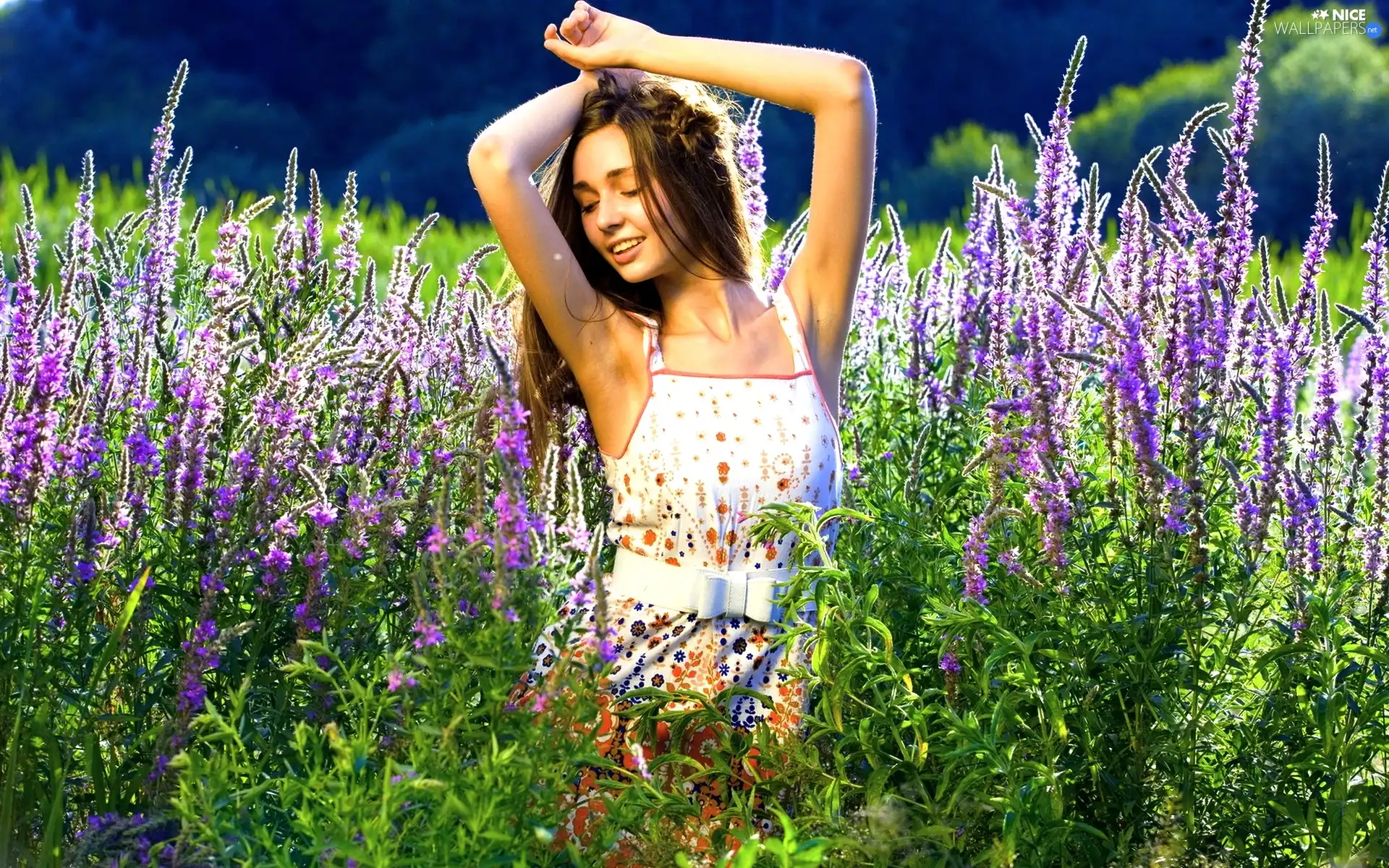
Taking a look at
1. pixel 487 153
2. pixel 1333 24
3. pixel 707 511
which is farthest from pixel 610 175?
pixel 1333 24

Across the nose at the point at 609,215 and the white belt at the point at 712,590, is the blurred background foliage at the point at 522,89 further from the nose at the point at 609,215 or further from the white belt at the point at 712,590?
the white belt at the point at 712,590

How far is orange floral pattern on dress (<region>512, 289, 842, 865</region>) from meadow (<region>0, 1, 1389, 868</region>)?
0.12m

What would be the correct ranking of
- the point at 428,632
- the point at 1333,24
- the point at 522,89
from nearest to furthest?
the point at 428,632 < the point at 1333,24 < the point at 522,89

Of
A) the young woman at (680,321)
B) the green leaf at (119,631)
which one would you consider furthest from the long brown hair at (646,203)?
the green leaf at (119,631)

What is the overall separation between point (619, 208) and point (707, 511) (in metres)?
0.64

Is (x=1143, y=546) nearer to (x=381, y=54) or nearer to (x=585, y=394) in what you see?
(x=585, y=394)

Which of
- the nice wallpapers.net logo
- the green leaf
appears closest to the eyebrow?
the green leaf

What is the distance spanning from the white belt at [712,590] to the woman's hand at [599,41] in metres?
1.02

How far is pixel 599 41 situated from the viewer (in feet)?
10.2

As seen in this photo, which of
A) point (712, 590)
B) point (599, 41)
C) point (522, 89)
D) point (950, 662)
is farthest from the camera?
point (522, 89)

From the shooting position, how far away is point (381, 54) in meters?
13.3

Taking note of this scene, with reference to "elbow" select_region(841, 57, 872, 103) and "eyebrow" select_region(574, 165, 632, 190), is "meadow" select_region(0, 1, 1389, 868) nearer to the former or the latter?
"eyebrow" select_region(574, 165, 632, 190)

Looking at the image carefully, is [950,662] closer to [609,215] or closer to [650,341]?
[650,341]

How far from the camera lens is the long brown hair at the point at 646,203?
3.03 m
